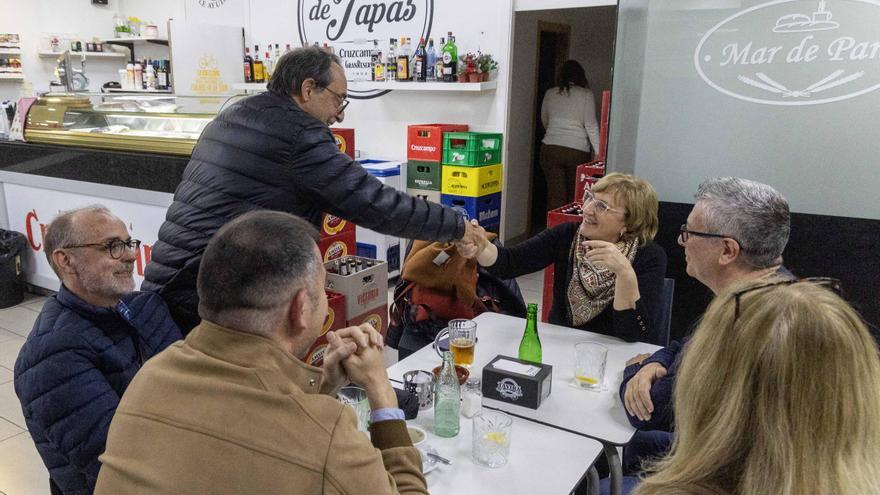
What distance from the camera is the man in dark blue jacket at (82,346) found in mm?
1563

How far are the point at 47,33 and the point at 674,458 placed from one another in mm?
9213

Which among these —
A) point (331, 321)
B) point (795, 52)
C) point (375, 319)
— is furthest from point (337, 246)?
point (795, 52)

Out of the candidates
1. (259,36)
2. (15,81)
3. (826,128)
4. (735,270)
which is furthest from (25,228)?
(826,128)

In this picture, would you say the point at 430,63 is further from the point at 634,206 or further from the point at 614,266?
the point at 614,266

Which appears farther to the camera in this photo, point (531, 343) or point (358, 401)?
point (531, 343)

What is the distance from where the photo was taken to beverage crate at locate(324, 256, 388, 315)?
10.9ft

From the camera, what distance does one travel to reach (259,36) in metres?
7.07

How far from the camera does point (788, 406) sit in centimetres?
91

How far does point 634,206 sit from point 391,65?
3861 mm

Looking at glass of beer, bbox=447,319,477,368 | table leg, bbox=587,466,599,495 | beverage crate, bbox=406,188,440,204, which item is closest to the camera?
table leg, bbox=587,466,599,495

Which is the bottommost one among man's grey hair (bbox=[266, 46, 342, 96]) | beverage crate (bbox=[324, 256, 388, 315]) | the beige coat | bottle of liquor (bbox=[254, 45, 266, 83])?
beverage crate (bbox=[324, 256, 388, 315])

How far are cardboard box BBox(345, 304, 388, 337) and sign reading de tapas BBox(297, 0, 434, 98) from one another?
322 centimetres

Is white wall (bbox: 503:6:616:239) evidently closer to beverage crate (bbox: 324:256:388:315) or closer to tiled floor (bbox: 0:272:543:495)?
beverage crate (bbox: 324:256:388:315)

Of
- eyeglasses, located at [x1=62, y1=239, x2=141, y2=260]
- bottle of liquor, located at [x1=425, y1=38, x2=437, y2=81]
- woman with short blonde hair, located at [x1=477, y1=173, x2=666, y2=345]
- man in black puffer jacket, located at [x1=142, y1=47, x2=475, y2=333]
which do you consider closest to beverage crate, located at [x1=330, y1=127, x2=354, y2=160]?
man in black puffer jacket, located at [x1=142, y1=47, x2=475, y2=333]
